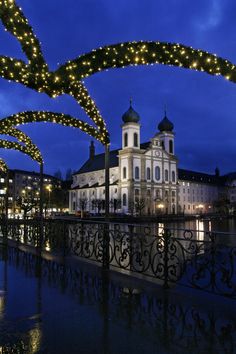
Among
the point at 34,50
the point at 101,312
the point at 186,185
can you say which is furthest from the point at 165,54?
the point at 186,185

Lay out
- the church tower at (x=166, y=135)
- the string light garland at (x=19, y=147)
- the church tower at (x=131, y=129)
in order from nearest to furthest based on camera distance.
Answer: the string light garland at (x=19, y=147) < the church tower at (x=131, y=129) < the church tower at (x=166, y=135)

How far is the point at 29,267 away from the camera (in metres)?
9.75

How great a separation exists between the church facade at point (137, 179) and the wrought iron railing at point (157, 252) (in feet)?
181

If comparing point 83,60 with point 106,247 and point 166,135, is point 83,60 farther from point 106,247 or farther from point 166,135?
point 166,135

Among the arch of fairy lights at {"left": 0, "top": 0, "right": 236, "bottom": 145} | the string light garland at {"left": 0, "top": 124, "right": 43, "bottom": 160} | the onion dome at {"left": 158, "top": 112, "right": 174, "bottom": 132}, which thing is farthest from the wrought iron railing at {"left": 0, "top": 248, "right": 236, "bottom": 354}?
the onion dome at {"left": 158, "top": 112, "right": 174, "bottom": 132}

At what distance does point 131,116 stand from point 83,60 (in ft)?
238

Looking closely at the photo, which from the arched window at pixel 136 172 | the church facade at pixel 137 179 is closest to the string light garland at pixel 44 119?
the church facade at pixel 137 179

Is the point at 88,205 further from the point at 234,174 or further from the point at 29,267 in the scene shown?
the point at 29,267

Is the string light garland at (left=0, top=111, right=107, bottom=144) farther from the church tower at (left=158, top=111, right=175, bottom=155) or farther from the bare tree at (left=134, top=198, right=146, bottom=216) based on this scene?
the church tower at (left=158, top=111, right=175, bottom=155)

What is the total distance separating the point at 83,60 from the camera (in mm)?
6965

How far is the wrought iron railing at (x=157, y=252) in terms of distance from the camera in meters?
6.32

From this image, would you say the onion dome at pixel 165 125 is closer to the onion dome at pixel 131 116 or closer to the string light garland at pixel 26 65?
the onion dome at pixel 131 116

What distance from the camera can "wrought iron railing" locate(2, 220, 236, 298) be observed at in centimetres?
632

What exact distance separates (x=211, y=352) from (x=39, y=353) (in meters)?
1.94
